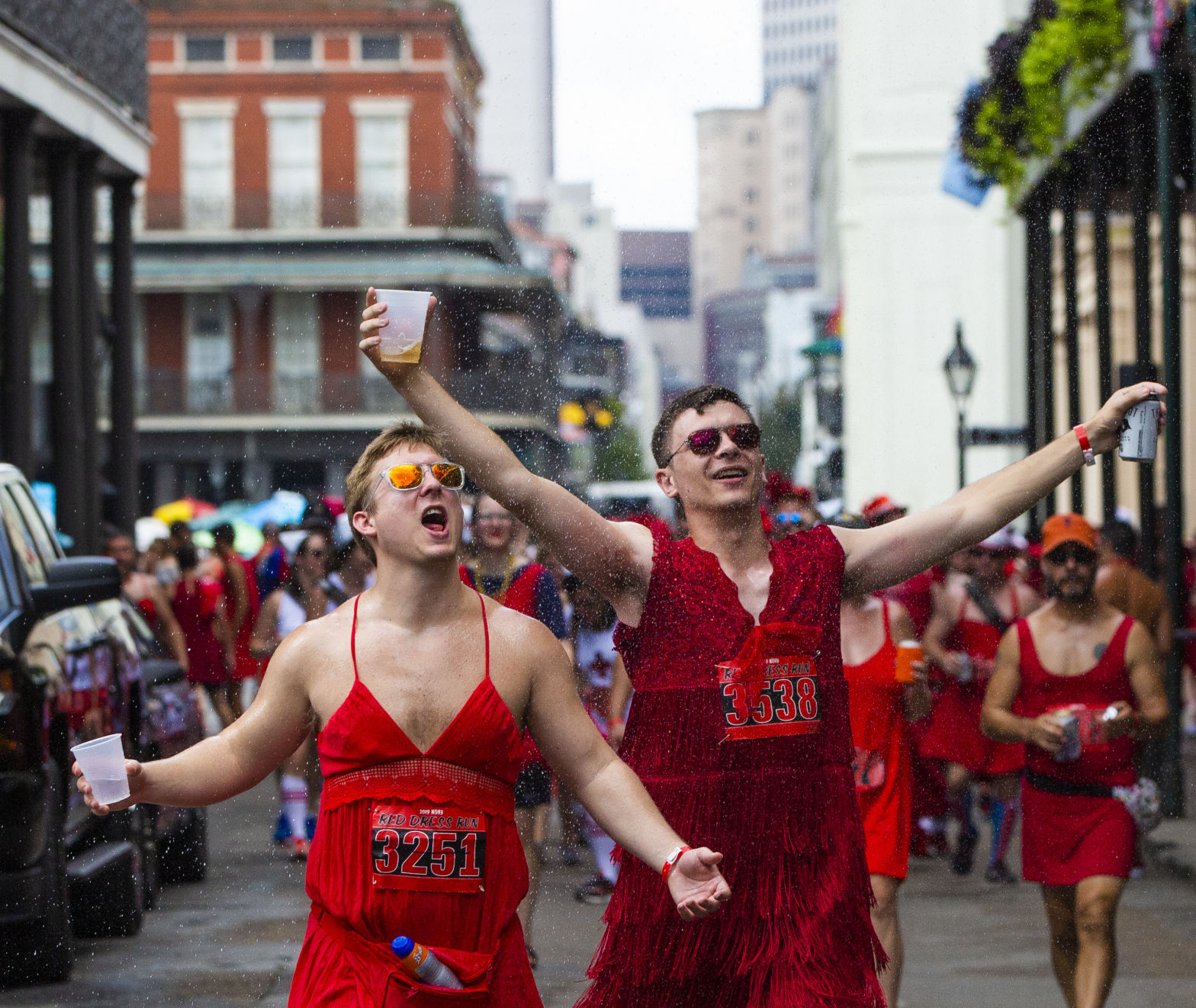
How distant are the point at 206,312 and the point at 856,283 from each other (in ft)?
69.7

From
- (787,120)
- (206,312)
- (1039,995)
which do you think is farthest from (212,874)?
(787,120)

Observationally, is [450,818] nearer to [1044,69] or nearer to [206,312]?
[1044,69]

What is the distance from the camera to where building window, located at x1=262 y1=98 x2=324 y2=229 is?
Answer: 46.0 metres

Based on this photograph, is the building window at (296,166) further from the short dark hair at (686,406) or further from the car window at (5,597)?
the short dark hair at (686,406)

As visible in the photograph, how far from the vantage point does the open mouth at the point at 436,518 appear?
4.05 meters

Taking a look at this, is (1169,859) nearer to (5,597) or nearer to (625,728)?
(5,597)

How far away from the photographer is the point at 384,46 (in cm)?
4344

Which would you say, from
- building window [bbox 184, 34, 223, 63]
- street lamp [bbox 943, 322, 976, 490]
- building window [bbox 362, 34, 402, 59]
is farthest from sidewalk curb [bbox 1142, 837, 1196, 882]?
building window [bbox 184, 34, 223, 63]

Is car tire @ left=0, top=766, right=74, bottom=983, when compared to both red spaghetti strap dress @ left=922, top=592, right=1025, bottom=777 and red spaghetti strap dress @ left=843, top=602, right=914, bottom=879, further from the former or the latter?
red spaghetti strap dress @ left=922, top=592, right=1025, bottom=777

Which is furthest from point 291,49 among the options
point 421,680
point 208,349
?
point 421,680

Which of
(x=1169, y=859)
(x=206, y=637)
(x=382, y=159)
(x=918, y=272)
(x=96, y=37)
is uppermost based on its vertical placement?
(x=382, y=159)

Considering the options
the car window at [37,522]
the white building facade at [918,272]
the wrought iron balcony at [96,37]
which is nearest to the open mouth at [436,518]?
the car window at [37,522]

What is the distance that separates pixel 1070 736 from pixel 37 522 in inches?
186

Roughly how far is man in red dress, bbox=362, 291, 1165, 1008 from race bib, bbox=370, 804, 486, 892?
0.62m
